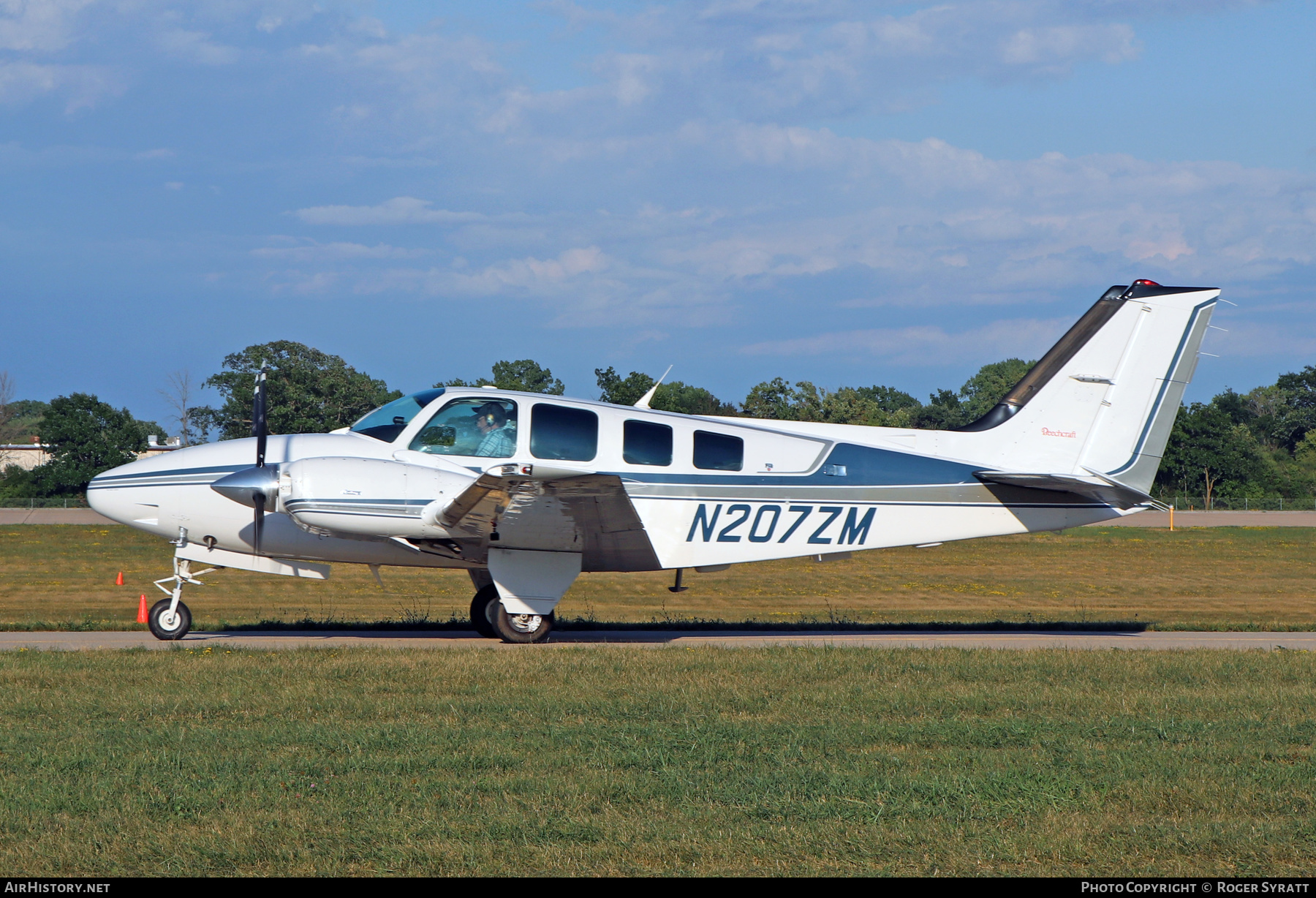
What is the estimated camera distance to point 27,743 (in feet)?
23.4

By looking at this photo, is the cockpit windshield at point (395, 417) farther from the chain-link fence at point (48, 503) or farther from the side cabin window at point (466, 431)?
the chain-link fence at point (48, 503)

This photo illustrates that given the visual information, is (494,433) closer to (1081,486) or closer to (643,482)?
(643,482)

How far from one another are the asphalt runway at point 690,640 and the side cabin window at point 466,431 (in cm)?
221

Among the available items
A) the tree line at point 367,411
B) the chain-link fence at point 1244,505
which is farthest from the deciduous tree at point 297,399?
the chain-link fence at point 1244,505

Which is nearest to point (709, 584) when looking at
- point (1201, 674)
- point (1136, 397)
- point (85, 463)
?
point (1136, 397)

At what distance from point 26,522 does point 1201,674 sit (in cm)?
4282

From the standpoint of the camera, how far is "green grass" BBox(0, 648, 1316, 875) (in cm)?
515

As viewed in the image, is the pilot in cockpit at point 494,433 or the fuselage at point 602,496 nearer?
the fuselage at point 602,496

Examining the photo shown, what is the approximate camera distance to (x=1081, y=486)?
42.2ft

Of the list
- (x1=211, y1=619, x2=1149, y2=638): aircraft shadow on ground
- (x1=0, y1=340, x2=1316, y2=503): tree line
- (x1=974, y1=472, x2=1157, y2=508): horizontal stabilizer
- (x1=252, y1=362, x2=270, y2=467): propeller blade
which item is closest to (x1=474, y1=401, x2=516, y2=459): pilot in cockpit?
(x1=252, y1=362, x2=270, y2=467): propeller blade

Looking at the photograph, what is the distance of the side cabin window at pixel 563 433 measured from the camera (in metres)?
12.0

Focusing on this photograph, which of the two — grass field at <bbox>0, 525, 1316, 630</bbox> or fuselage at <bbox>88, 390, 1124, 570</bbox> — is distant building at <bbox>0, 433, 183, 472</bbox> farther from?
fuselage at <bbox>88, 390, 1124, 570</bbox>

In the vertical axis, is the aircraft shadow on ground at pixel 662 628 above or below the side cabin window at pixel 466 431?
below
